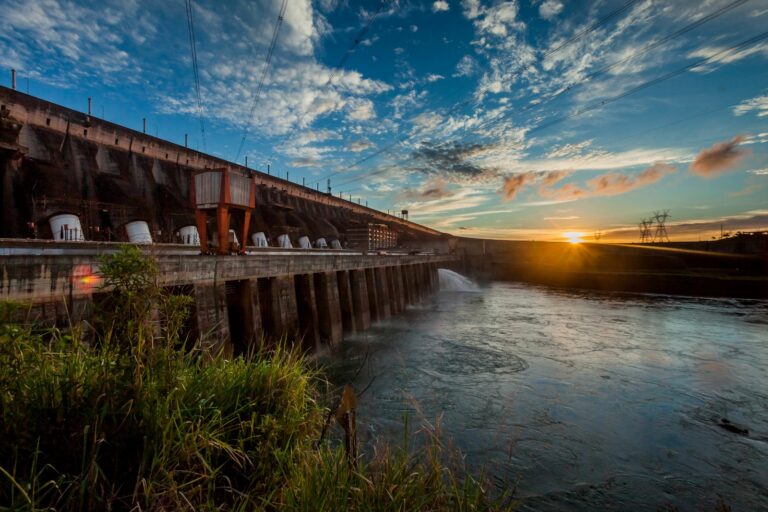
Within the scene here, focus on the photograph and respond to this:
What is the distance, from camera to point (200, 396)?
380cm

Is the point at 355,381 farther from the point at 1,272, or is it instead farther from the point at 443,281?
→ the point at 443,281

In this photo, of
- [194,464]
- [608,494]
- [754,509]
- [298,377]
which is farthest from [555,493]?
[194,464]

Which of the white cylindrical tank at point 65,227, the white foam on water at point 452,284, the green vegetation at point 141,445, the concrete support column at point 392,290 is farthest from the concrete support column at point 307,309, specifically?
the white foam on water at point 452,284

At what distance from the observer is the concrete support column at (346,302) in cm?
1719

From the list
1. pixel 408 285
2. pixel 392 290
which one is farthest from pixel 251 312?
pixel 408 285

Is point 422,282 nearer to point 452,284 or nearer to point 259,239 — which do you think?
point 452,284

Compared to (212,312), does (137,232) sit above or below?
above

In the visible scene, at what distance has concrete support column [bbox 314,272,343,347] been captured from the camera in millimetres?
14727

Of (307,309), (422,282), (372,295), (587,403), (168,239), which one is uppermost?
(168,239)

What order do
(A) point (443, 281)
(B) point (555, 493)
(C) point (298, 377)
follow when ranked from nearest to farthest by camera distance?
(C) point (298, 377) → (B) point (555, 493) → (A) point (443, 281)

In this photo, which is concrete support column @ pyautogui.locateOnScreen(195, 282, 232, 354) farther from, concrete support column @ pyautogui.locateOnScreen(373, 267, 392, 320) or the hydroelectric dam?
concrete support column @ pyautogui.locateOnScreen(373, 267, 392, 320)

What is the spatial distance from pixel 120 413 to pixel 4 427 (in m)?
0.75

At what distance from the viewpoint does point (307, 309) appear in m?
14.0

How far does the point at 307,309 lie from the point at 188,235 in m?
17.9
